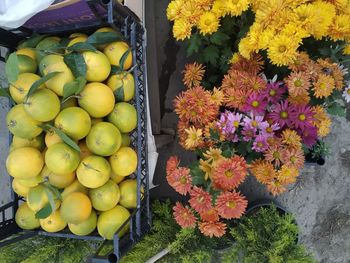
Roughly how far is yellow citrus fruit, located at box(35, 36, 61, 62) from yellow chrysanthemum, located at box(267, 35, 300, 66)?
57 cm

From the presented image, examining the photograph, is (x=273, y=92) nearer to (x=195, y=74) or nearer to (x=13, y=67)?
(x=195, y=74)

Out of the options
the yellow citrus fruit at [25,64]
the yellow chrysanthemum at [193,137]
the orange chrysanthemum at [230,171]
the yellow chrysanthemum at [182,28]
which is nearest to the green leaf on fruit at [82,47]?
the yellow citrus fruit at [25,64]

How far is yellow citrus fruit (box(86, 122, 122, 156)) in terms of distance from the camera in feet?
2.70

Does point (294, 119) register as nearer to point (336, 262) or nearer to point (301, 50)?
point (301, 50)

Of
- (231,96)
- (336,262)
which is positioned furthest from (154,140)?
(336,262)

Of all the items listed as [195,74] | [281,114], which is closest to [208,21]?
[195,74]

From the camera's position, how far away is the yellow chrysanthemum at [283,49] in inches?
29.6

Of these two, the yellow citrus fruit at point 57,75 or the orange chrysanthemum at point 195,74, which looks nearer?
the yellow citrus fruit at point 57,75

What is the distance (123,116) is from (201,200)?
0.30 m

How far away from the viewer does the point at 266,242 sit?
3.30 ft

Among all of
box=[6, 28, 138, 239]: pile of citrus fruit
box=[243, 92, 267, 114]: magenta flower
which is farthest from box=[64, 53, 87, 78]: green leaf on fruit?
box=[243, 92, 267, 114]: magenta flower

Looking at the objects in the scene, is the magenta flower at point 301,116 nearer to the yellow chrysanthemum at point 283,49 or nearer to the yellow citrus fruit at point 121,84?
the yellow chrysanthemum at point 283,49

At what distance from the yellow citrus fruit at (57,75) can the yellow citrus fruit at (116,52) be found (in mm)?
120

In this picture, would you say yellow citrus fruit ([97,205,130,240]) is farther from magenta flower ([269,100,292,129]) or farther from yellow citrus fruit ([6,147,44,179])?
magenta flower ([269,100,292,129])
